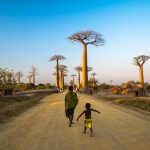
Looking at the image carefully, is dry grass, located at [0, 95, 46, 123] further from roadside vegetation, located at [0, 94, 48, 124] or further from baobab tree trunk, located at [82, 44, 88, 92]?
baobab tree trunk, located at [82, 44, 88, 92]

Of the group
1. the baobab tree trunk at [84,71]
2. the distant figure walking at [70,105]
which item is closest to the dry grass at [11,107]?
the distant figure walking at [70,105]

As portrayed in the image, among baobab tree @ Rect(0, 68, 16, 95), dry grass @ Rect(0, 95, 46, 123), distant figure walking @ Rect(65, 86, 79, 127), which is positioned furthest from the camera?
baobab tree @ Rect(0, 68, 16, 95)

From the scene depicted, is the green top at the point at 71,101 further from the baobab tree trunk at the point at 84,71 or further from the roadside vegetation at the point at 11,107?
the baobab tree trunk at the point at 84,71

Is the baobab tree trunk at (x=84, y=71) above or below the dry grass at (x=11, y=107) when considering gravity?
above

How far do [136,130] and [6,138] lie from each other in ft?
14.1

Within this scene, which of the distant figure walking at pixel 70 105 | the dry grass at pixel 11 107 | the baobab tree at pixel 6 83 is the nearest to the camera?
the distant figure walking at pixel 70 105

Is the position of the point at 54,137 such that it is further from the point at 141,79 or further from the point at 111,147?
the point at 141,79

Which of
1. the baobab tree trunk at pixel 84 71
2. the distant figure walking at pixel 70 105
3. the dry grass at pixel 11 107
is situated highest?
the baobab tree trunk at pixel 84 71

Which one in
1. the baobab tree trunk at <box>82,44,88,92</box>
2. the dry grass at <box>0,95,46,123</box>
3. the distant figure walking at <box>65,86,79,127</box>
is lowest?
A: the dry grass at <box>0,95,46,123</box>

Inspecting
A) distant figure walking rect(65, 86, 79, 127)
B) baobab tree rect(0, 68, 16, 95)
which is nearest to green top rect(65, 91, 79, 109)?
distant figure walking rect(65, 86, 79, 127)

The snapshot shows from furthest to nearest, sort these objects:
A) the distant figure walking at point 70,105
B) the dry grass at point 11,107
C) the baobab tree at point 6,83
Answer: the baobab tree at point 6,83 → the dry grass at point 11,107 → the distant figure walking at point 70,105

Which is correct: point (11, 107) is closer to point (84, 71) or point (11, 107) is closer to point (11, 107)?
point (11, 107)

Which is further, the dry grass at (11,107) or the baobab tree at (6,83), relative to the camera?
the baobab tree at (6,83)

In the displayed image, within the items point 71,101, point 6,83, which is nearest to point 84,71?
point 6,83
